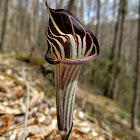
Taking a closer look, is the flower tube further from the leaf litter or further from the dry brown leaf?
the dry brown leaf

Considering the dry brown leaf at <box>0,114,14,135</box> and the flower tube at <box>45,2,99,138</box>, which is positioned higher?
the flower tube at <box>45,2,99,138</box>

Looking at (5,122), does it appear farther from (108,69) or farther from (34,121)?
(108,69)

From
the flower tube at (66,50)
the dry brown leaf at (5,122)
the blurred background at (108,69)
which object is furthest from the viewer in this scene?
the blurred background at (108,69)

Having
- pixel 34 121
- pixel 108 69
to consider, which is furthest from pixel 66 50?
pixel 108 69

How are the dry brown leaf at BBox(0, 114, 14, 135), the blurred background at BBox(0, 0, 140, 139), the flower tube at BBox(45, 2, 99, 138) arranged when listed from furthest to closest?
the blurred background at BBox(0, 0, 140, 139), the dry brown leaf at BBox(0, 114, 14, 135), the flower tube at BBox(45, 2, 99, 138)

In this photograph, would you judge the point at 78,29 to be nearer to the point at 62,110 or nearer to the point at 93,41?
the point at 93,41

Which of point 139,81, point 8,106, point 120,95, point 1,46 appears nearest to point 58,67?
point 8,106

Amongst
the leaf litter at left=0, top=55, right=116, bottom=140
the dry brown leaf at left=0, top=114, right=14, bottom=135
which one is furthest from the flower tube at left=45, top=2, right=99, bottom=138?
the dry brown leaf at left=0, top=114, right=14, bottom=135

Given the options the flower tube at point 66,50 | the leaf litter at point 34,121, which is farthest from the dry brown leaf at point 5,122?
the flower tube at point 66,50

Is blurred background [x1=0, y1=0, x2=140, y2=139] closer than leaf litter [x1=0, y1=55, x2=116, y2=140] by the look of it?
No

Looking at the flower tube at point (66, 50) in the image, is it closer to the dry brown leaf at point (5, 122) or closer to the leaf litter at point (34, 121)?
the leaf litter at point (34, 121)

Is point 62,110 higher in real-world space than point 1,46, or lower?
lower
